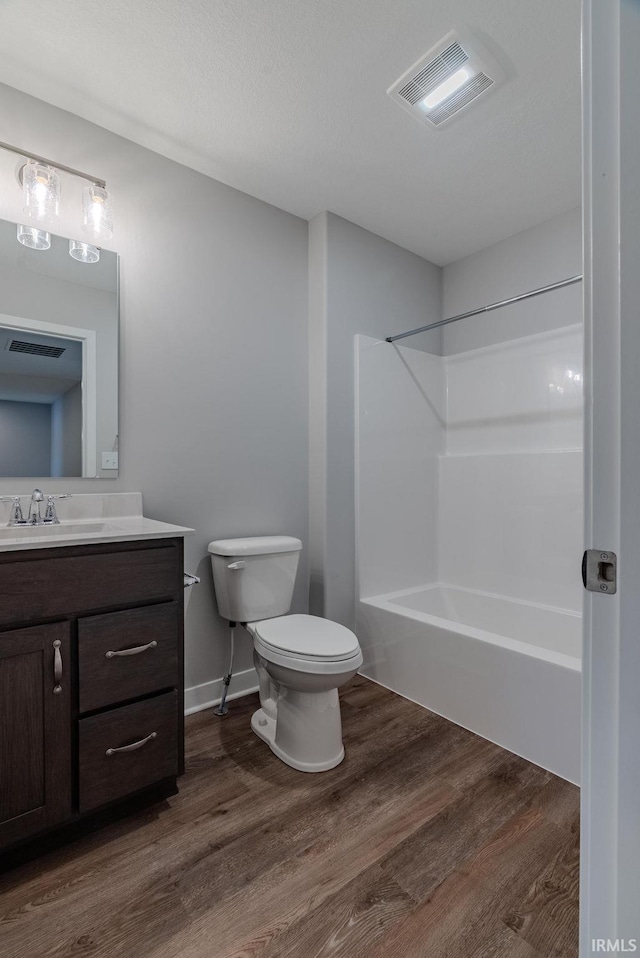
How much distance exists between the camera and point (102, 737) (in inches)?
54.1

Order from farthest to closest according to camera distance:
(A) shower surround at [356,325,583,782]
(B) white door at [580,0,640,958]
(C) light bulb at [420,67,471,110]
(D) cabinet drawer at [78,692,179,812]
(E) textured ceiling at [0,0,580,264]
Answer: (A) shower surround at [356,325,583,782] → (C) light bulb at [420,67,471,110] → (E) textured ceiling at [0,0,580,264] → (D) cabinet drawer at [78,692,179,812] → (B) white door at [580,0,640,958]

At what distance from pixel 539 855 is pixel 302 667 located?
33.8 inches

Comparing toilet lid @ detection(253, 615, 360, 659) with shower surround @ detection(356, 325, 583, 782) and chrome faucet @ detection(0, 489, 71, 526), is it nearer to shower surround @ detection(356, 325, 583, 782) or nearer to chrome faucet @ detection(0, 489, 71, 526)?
shower surround @ detection(356, 325, 583, 782)

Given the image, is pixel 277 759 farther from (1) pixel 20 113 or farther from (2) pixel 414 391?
(1) pixel 20 113

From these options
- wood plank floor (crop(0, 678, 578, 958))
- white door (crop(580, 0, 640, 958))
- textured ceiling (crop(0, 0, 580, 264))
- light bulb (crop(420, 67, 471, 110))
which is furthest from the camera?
light bulb (crop(420, 67, 471, 110))

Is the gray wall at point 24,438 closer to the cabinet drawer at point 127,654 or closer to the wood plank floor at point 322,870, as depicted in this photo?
the cabinet drawer at point 127,654

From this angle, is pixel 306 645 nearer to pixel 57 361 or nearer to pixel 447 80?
pixel 57 361

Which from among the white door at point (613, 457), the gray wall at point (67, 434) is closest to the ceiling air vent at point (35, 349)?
the gray wall at point (67, 434)

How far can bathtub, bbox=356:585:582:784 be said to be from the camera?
1.75 metres

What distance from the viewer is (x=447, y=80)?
5.52ft

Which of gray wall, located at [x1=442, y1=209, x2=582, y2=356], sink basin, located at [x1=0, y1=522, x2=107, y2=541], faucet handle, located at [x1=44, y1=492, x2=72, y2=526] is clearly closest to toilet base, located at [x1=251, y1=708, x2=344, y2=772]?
sink basin, located at [x1=0, y1=522, x2=107, y2=541]

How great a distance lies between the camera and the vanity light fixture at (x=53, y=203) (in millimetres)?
1707

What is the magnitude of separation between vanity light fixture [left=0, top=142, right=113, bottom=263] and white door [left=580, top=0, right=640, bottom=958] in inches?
68.9

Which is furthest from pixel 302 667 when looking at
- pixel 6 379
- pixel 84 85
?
pixel 84 85
